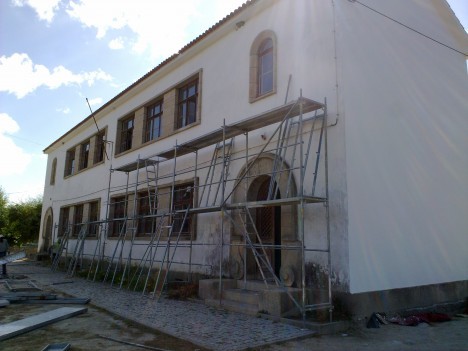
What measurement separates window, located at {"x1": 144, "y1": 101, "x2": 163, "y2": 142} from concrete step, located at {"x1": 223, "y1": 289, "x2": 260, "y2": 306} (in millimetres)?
7129

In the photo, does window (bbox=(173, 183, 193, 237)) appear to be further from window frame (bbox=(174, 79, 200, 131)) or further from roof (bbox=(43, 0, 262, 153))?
roof (bbox=(43, 0, 262, 153))

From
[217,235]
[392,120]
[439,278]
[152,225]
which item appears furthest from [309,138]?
[152,225]

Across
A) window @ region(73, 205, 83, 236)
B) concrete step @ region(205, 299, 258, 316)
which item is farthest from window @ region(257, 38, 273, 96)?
window @ region(73, 205, 83, 236)

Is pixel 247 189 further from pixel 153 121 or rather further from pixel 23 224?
pixel 23 224

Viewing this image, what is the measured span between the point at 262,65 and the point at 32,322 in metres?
7.21

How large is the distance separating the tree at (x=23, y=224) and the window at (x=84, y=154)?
17.1 metres

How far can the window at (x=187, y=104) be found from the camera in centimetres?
1234

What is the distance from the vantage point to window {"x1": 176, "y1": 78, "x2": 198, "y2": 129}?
12.3m

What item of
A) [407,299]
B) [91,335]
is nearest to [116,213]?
[91,335]

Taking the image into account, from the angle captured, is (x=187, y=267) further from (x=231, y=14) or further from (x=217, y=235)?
(x=231, y=14)

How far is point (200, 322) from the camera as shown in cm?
679

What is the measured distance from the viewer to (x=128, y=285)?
11.4m

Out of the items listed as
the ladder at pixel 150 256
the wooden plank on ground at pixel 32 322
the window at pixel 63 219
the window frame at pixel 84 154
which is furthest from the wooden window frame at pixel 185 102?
the window at pixel 63 219

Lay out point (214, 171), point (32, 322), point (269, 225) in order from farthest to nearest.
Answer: point (214, 171), point (269, 225), point (32, 322)
